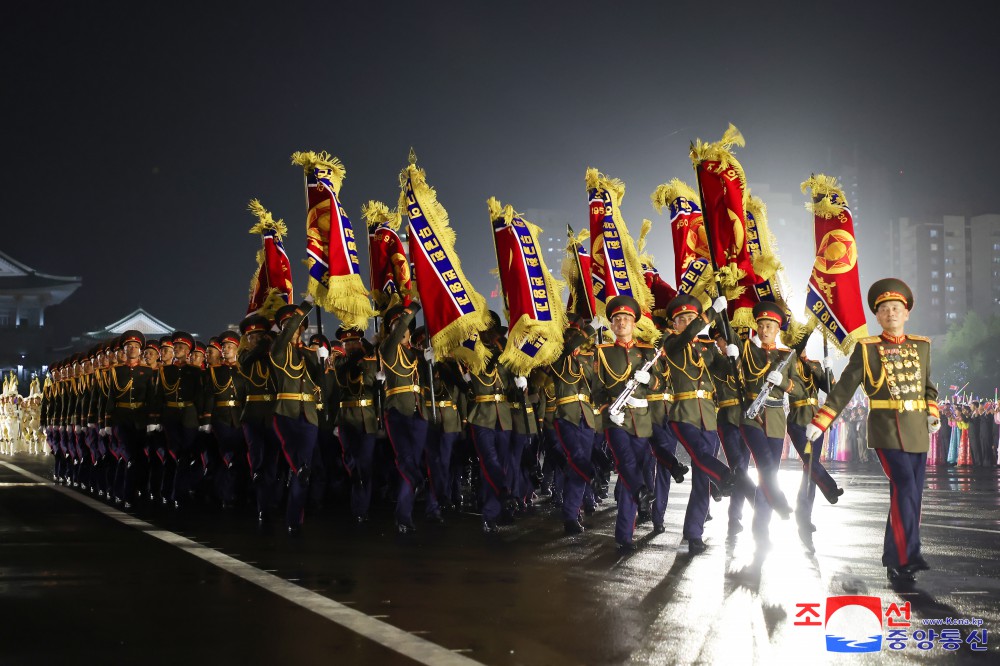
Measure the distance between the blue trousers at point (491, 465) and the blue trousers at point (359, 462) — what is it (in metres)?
1.42

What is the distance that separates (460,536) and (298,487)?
1.57 metres

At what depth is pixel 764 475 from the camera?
30.1ft

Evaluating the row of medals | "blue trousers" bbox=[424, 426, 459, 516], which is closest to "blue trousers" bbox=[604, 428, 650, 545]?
the row of medals

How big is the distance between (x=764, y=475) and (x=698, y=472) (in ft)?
2.19

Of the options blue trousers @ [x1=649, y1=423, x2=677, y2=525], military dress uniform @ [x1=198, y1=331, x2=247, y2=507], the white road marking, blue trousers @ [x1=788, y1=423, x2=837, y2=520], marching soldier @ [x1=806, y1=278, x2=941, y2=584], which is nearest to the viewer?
the white road marking

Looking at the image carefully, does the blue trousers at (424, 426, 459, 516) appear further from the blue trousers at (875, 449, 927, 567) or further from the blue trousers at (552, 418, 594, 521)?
the blue trousers at (875, 449, 927, 567)

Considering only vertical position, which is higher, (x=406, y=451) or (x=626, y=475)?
(x=406, y=451)

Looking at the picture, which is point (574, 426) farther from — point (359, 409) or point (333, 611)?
point (333, 611)

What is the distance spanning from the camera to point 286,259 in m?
15.2

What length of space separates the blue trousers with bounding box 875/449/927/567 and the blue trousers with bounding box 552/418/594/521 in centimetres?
324

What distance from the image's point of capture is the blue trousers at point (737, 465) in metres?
9.20

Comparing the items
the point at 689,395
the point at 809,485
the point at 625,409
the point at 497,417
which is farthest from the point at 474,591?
the point at 497,417

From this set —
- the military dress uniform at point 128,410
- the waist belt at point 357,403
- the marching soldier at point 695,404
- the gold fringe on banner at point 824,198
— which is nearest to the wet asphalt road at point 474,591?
the marching soldier at point 695,404

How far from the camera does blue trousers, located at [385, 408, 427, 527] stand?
430 inches
